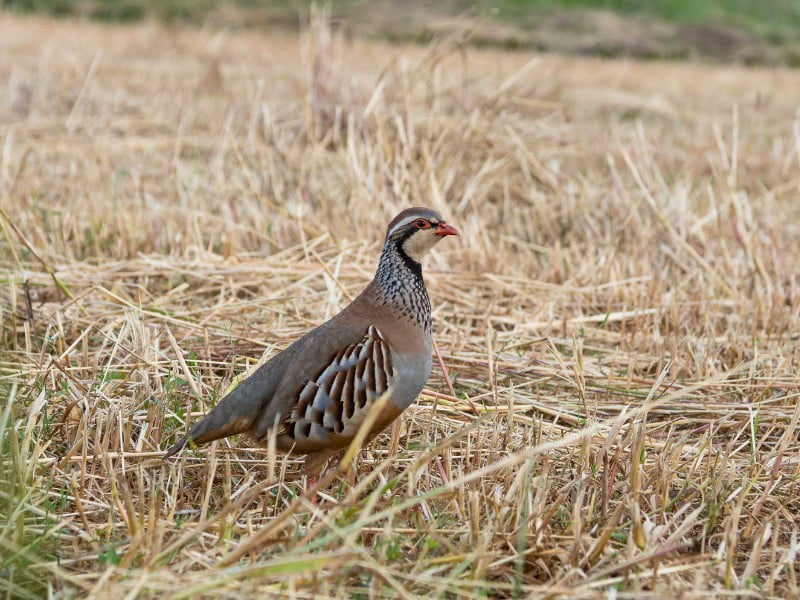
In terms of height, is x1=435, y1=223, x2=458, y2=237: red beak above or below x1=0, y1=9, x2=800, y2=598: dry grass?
above

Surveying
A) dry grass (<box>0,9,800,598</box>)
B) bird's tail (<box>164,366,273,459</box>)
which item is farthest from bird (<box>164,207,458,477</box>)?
dry grass (<box>0,9,800,598</box>)

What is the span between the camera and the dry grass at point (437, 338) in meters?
2.93

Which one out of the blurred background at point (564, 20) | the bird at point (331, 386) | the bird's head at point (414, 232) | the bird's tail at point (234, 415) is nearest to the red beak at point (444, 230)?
the bird's head at point (414, 232)

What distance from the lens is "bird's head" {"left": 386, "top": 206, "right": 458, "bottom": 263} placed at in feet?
12.9

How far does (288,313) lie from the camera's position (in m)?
5.22

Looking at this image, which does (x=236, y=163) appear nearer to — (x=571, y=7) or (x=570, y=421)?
(x=570, y=421)

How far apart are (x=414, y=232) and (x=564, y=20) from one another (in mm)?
15467

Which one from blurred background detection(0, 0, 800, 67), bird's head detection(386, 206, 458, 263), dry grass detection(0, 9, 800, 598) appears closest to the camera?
dry grass detection(0, 9, 800, 598)

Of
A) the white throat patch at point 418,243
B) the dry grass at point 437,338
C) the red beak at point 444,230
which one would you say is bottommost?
the dry grass at point 437,338

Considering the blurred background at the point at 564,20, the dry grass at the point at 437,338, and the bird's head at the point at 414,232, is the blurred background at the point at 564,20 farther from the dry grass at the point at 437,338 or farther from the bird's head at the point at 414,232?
the bird's head at the point at 414,232

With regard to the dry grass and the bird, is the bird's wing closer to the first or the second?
the bird

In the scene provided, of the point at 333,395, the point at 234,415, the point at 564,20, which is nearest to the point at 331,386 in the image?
the point at 333,395

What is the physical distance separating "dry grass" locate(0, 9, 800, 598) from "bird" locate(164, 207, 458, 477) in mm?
166

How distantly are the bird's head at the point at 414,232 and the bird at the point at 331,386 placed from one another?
0.22 meters
